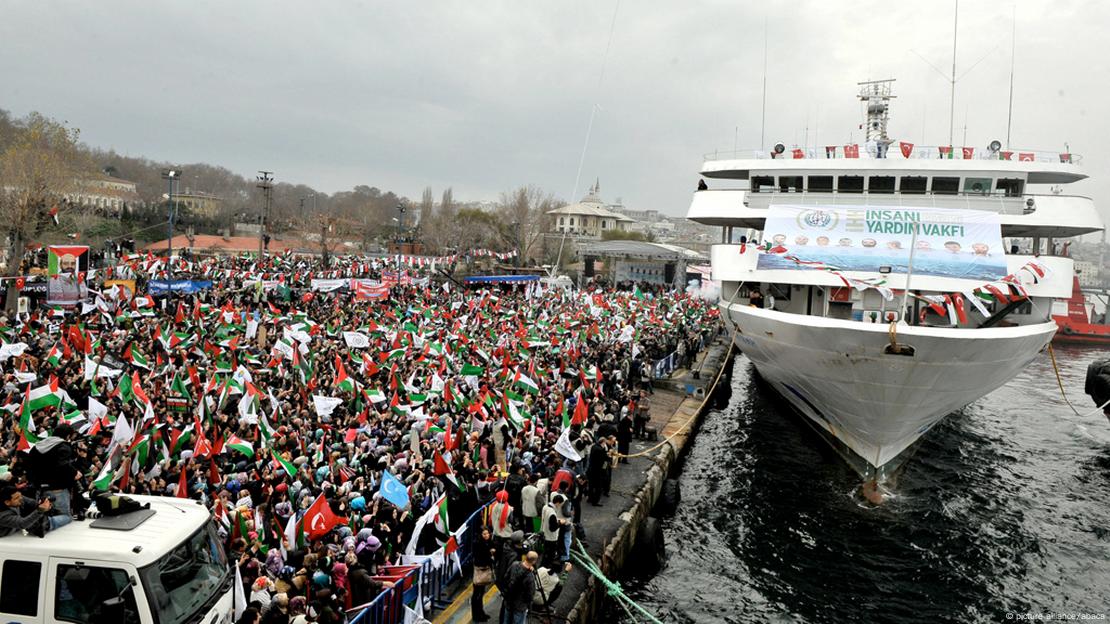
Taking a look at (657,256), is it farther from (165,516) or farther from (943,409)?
(165,516)

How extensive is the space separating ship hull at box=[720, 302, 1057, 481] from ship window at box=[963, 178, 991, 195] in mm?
4817

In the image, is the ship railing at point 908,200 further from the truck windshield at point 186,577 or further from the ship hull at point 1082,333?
the ship hull at point 1082,333

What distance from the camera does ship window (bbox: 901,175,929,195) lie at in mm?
20906

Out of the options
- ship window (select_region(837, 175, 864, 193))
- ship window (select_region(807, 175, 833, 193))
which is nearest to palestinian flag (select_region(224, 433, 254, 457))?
ship window (select_region(807, 175, 833, 193))

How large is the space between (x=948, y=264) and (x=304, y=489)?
1544 centimetres

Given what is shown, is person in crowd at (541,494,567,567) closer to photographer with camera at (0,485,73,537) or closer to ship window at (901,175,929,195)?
photographer with camera at (0,485,73,537)

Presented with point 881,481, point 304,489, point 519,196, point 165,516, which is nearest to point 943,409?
point 881,481

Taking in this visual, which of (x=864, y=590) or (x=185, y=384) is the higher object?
(x=185, y=384)

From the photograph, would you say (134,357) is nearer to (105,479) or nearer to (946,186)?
(105,479)

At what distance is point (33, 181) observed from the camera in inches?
1252

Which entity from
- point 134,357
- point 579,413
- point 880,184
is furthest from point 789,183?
point 134,357

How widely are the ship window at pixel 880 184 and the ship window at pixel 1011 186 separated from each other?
2879mm

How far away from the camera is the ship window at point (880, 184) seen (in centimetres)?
2117

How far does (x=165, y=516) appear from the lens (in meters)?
6.48
